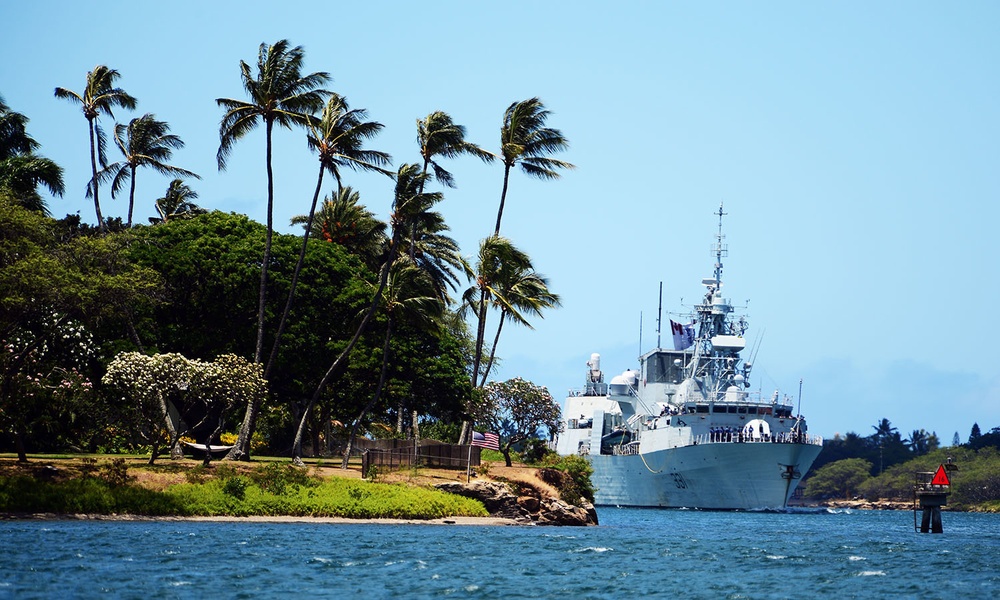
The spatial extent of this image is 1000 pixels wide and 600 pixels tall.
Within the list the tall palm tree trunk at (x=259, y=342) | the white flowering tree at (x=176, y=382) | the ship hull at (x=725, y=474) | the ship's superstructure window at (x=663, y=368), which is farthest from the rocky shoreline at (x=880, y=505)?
the white flowering tree at (x=176, y=382)

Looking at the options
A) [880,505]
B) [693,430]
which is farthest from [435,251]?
[880,505]

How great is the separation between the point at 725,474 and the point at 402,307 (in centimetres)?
3617

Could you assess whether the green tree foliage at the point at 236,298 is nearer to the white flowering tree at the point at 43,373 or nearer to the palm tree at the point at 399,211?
the palm tree at the point at 399,211

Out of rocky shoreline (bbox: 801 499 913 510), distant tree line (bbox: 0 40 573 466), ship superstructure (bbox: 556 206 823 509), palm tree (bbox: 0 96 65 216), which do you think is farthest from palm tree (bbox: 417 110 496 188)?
rocky shoreline (bbox: 801 499 913 510)

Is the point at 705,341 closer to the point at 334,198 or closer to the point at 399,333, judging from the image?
the point at 334,198

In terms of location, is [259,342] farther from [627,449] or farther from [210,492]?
[627,449]

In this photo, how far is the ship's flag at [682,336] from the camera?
9862 cm

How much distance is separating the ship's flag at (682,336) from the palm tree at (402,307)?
45.9 meters

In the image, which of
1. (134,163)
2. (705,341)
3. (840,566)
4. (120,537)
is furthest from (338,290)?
(705,341)

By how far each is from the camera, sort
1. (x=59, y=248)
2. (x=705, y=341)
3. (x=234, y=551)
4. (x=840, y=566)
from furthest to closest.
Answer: (x=705, y=341)
(x=59, y=248)
(x=840, y=566)
(x=234, y=551)

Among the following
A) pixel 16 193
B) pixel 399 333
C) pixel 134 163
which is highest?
pixel 134 163

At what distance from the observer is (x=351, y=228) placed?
67.4m

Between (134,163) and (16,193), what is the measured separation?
9.87 meters

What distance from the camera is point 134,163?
194 ft
